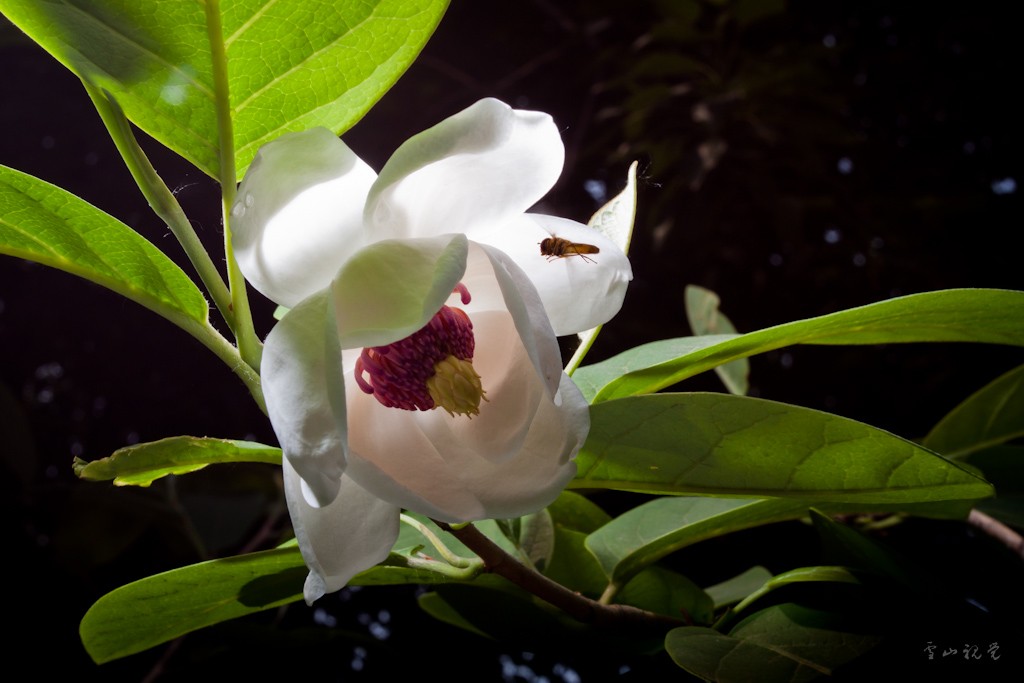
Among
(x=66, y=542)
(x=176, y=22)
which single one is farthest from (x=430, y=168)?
(x=66, y=542)

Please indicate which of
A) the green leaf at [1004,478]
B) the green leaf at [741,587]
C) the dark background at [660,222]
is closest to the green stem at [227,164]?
the green leaf at [741,587]

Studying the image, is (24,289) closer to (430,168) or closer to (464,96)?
(464,96)

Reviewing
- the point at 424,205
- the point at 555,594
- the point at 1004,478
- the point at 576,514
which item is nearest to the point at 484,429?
the point at 424,205

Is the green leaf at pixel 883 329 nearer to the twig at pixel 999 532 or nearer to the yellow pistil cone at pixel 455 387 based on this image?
the yellow pistil cone at pixel 455 387

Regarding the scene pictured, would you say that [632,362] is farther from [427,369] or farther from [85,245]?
[85,245]

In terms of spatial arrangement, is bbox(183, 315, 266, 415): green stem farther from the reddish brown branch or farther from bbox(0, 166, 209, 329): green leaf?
the reddish brown branch

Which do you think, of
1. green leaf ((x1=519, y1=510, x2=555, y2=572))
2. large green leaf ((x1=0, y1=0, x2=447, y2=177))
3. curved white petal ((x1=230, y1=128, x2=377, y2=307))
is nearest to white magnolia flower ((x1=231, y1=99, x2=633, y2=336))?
curved white petal ((x1=230, y1=128, x2=377, y2=307))
